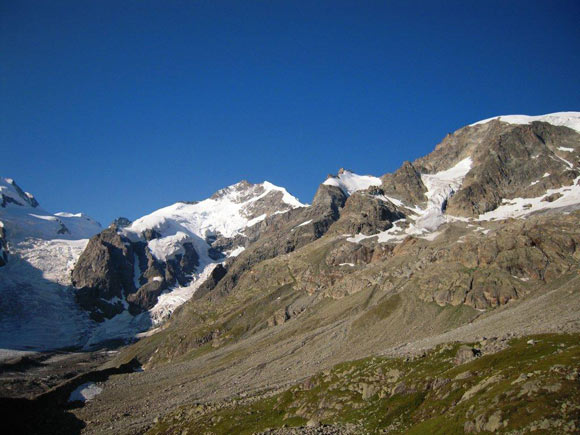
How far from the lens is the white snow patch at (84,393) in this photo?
7103 inches

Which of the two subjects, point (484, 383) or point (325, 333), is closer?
point (484, 383)

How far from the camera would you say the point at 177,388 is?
176 m

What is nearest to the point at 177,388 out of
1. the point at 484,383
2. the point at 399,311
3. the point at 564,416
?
the point at 399,311

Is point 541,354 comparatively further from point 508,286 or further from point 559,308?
point 508,286

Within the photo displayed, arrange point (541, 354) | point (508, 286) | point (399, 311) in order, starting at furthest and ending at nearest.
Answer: point (399, 311)
point (508, 286)
point (541, 354)

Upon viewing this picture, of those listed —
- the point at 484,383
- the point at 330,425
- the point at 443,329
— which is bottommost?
the point at 443,329

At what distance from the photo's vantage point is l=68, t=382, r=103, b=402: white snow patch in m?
180

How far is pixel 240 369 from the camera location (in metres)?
180

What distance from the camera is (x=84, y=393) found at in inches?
7436

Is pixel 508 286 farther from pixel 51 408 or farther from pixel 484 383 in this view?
pixel 51 408

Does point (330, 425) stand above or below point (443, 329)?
above

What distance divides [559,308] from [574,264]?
66.0 meters

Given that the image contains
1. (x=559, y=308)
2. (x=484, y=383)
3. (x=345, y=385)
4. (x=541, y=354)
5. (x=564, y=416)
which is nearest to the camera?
(x=564, y=416)

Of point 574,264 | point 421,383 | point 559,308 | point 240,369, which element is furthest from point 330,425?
point 574,264
